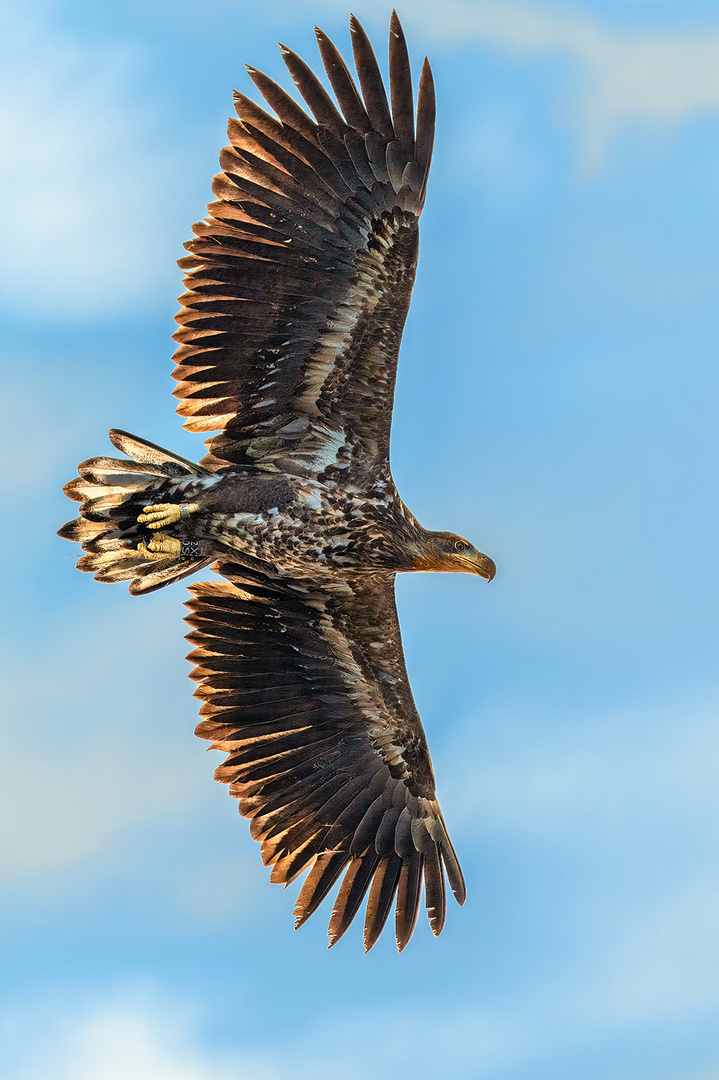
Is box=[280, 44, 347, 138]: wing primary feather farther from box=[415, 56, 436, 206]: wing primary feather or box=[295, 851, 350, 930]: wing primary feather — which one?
box=[295, 851, 350, 930]: wing primary feather

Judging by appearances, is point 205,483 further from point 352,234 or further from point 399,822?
point 399,822

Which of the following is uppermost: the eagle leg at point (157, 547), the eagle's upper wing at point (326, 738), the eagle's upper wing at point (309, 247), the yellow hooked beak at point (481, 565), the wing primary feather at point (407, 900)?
the eagle's upper wing at point (309, 247)

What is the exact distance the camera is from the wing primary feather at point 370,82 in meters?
9.80

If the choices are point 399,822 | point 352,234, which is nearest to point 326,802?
point 399,822

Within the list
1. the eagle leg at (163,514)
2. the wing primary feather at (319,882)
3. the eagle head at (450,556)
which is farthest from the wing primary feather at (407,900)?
the eagle leg at (163,514)

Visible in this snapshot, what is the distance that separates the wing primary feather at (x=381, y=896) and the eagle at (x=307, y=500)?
2cm

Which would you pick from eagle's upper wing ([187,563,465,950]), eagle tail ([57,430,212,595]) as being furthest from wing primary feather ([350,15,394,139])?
eagle's upper wing ([187,563,465,950])

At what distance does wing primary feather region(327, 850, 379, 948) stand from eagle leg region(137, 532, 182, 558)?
282cm

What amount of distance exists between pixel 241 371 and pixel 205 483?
0.90 m

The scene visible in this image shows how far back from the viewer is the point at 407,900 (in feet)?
36.6

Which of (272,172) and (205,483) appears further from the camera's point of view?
(205,483)

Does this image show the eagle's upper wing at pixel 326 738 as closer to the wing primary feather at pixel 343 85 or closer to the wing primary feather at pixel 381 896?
the wing primary feather at pixel 381 896

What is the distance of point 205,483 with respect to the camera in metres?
10.8

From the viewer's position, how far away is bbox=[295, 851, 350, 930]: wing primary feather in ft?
36.2
